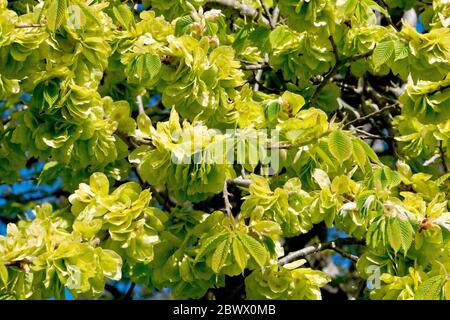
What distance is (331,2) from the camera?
144 inches

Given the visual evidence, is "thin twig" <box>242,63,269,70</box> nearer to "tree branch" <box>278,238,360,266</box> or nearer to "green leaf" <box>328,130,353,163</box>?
"tree branch" <box>278,238,360,266</box>

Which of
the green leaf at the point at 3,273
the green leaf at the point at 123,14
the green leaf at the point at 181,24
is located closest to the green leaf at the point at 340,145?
the green leaf at the point at 181,24

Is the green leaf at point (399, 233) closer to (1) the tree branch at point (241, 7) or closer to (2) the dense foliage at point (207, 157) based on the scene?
(2) the dense foliage at point (207, 157)

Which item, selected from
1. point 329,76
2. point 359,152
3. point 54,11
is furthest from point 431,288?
point 54,11

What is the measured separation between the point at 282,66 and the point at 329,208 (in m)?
1.01

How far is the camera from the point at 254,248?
9.76 ft

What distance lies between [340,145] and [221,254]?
0.59m

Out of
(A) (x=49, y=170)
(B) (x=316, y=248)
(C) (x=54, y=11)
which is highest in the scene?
(C) (x=54, y=11)

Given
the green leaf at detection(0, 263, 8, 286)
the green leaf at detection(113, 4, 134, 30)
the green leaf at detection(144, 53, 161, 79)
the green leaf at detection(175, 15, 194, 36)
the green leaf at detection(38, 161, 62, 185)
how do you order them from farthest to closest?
the green leaf at detection(38, 161, 62, 185) → the green leaf at detection(175, 15, 194, 36) → the green leaf at detection(113, 4, 134, 30) → the green leaf at detection(144, 53, 161, 79) → the green leaf at detection(0, 263, 8, 286)

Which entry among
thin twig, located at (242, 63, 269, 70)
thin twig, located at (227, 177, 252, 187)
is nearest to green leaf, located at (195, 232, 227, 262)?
thin twig, located at (227, 177, 252, 187)

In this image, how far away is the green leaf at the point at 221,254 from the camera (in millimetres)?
2990

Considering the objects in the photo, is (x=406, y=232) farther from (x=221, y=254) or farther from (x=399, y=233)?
(x=221, y=254)

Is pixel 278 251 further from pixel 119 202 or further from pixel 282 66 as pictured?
pixel 282 66

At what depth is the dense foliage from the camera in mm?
3039
